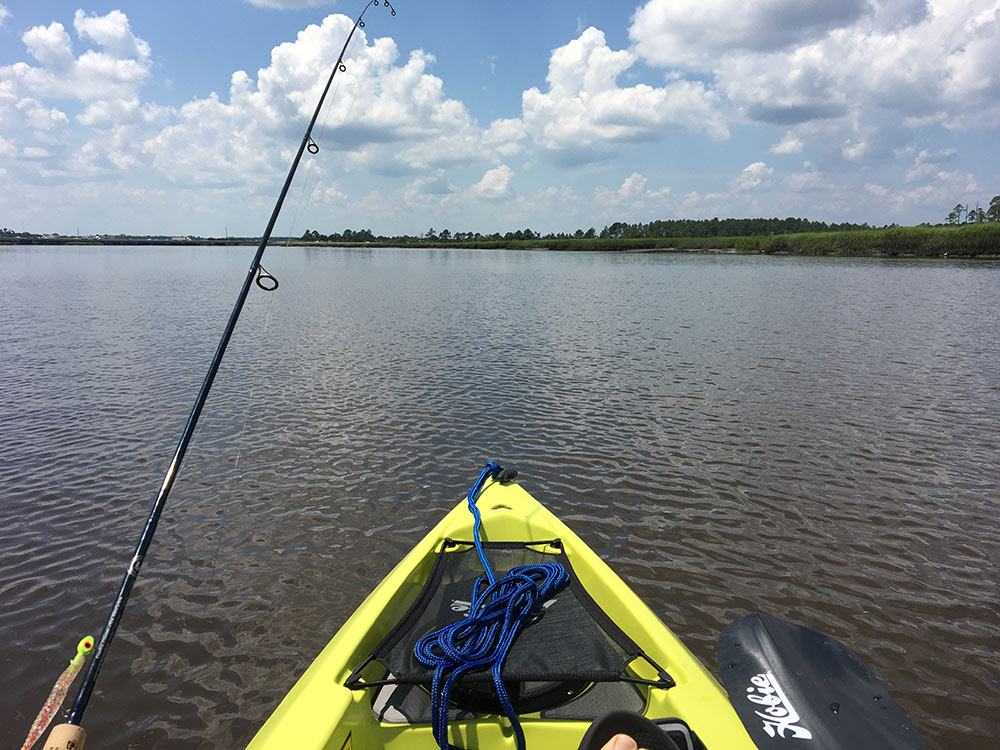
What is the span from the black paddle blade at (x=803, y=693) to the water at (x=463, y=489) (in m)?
1.46

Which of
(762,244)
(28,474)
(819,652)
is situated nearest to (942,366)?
(819,652)

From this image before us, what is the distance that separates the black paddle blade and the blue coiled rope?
3.98 ft

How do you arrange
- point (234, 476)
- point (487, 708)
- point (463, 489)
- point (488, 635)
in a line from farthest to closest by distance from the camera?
1. point (234, 476)
2. point (463, 489)
3. point (488, 635)
4. point (487, 708)

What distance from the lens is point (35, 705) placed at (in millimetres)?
4027

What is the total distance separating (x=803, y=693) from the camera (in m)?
2.89

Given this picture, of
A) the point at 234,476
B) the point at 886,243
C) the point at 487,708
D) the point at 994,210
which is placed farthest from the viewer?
the point at 994,210

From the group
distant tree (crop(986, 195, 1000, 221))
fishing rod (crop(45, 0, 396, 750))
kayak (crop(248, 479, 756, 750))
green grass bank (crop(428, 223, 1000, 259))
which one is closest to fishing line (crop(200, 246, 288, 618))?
fishing rod (crop(45, 0, 396, 750))

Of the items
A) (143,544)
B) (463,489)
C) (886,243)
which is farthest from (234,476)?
(886,243)

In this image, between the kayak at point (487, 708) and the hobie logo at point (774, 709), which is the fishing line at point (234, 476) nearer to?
the kayak at point (487, 708)

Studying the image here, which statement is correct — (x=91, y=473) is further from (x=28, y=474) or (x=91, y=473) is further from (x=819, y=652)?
(x=819, y=652)

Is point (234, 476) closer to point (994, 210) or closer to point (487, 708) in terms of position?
point (487, 708)

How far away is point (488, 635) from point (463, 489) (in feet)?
14.2

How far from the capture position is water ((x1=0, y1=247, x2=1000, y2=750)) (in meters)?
4.53

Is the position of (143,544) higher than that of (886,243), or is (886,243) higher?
(886,243)
